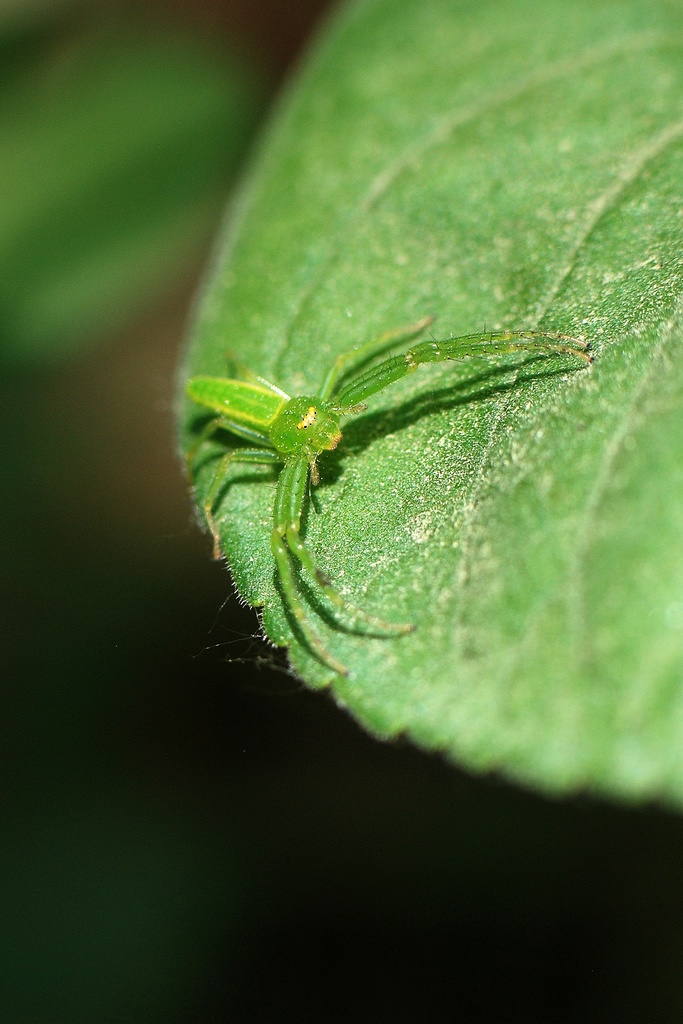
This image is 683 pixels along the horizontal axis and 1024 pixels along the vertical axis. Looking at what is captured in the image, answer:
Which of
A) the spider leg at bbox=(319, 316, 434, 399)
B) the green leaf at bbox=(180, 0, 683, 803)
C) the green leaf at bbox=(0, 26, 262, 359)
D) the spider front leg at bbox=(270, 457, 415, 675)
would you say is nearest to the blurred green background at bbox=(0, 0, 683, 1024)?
the green leaf at bbox=(0, 26, 262, 359)

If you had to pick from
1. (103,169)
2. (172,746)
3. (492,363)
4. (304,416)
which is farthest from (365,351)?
(103,169)

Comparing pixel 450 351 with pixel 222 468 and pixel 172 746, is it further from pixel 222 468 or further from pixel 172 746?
pixel 172 746

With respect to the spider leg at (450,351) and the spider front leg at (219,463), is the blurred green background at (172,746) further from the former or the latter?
the spider leg at (450,351)

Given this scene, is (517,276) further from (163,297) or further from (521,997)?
(163,297)

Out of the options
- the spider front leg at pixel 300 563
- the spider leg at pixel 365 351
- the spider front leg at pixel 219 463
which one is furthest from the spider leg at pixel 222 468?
the spider leg at pixel 365 351

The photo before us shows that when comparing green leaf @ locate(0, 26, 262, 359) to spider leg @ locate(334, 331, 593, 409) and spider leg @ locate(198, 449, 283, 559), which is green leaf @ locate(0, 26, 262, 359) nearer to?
spider leg @ locate(198, 449, 283, 559)
